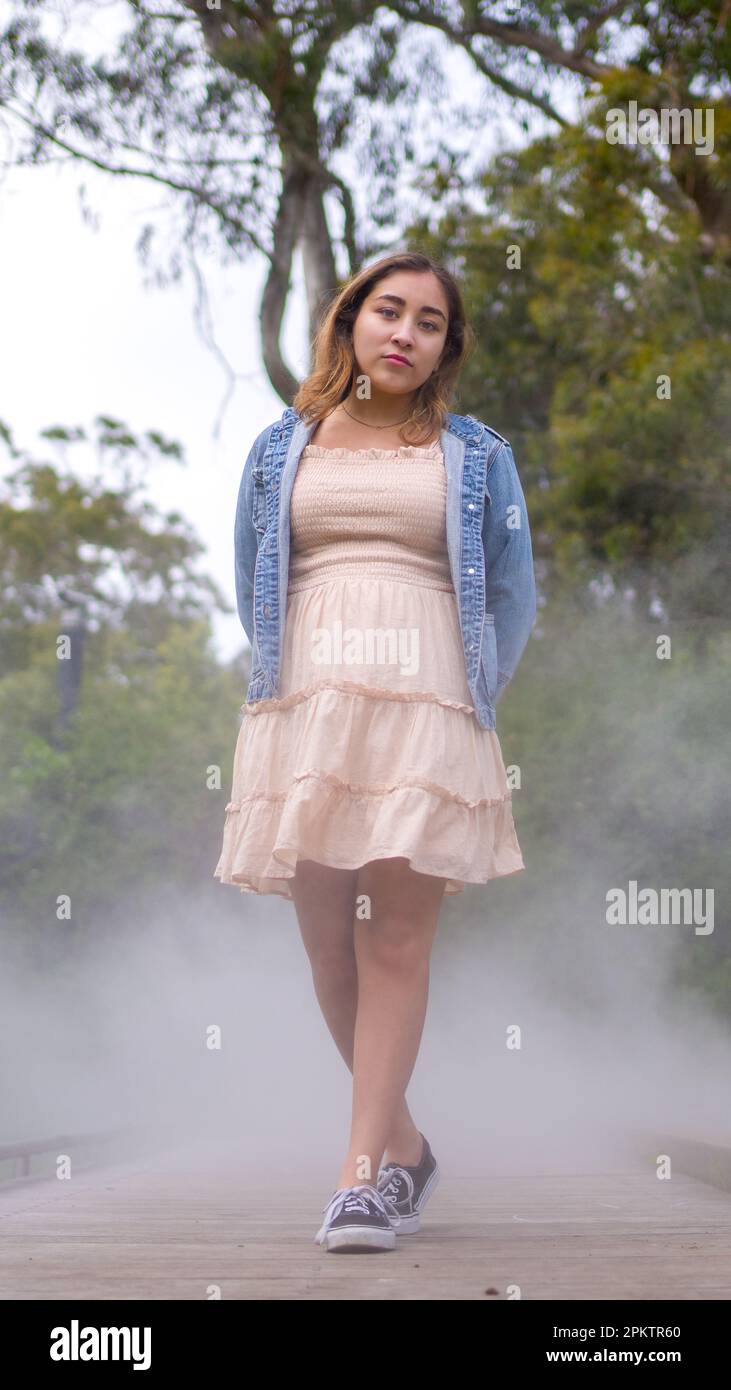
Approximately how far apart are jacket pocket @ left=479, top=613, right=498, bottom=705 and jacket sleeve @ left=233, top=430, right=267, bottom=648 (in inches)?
15.7

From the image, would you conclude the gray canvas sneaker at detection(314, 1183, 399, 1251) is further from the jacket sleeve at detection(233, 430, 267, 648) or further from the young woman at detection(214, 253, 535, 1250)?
the jacket sleeve at detection(233, 430, 267, 648)

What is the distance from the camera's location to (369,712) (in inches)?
89.4

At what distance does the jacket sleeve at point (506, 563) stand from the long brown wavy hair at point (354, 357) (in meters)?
0.15

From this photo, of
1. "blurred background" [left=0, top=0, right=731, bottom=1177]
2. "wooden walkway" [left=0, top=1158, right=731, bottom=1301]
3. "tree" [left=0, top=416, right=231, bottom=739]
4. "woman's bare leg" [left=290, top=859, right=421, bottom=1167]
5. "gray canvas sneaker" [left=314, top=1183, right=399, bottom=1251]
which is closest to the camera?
"wooden walkway" [left=0, top=1158, right=731, bottom=1301]

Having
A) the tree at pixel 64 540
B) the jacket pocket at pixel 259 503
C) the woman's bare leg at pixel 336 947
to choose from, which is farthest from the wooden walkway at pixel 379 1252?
the tree at pixel 64 540

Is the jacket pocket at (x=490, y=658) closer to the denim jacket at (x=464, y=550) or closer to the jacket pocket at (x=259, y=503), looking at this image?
the denim jacket at (x=464, y=550)

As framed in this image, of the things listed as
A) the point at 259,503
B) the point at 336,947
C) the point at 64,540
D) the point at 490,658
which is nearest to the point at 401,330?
the point at 259,503

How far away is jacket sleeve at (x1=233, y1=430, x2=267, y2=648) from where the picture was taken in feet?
8.32

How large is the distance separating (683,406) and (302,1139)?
209 inches

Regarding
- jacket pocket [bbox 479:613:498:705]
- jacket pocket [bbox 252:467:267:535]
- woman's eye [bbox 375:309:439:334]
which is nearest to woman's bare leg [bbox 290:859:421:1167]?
jacket pocket [bbox 479:613:498:705]

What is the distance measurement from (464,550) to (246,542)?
0.43 metres

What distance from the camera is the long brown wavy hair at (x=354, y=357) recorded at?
99.3 inches
